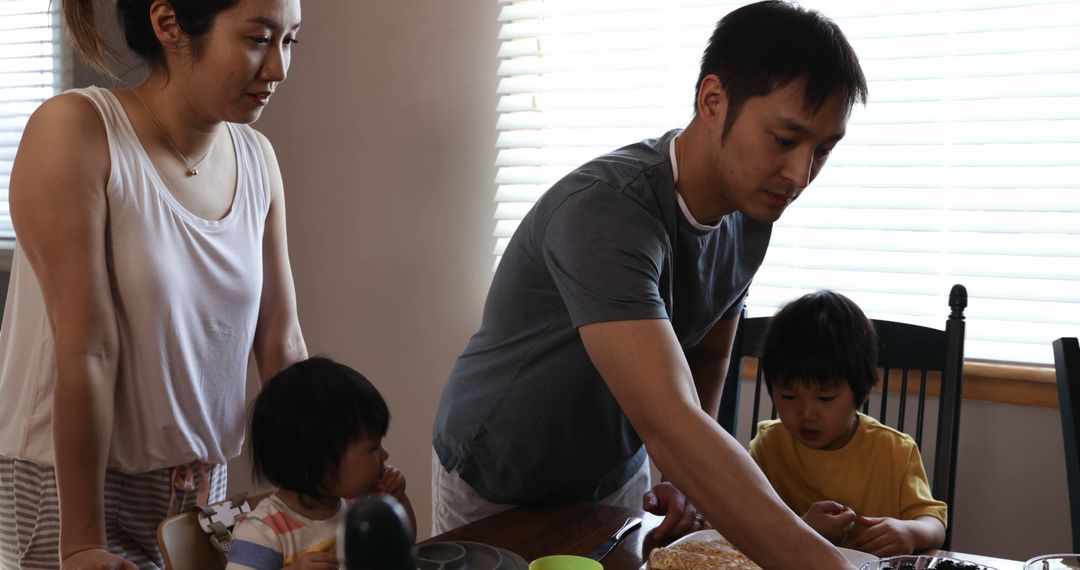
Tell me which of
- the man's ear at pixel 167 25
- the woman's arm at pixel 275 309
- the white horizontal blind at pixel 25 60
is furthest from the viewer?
the white horizontal blind at pixel 25 60

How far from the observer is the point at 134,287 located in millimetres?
1327

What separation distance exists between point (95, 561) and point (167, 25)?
2.39 ft

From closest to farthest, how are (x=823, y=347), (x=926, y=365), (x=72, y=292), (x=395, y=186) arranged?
1. (x=72, y=292)
2. (x=823, y=347)
3. (x=926, y=365)
4. (x=395, y=186)

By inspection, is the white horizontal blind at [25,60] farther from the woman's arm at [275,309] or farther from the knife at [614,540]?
the knife at [614,540]

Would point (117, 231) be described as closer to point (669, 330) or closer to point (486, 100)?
point (669, 330)

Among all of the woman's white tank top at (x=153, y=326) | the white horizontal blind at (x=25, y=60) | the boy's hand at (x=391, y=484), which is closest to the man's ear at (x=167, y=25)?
the woman's white tank top at (x=153, y=326)

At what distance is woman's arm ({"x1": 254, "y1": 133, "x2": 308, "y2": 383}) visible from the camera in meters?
1.56

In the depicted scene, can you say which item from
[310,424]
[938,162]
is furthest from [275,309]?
[938,162]

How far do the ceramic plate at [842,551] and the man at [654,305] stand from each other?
0.05m

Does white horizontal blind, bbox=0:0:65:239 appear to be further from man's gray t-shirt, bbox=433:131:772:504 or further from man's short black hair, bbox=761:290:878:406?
man's short black hair, bbox=761:290:878:406

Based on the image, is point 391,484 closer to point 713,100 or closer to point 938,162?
point 713,100

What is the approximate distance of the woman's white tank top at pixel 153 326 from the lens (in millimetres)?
1323

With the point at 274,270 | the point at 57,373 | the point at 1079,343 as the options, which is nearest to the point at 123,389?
the point at 57,373

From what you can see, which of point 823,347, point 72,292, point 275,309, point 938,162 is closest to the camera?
point 72,292
